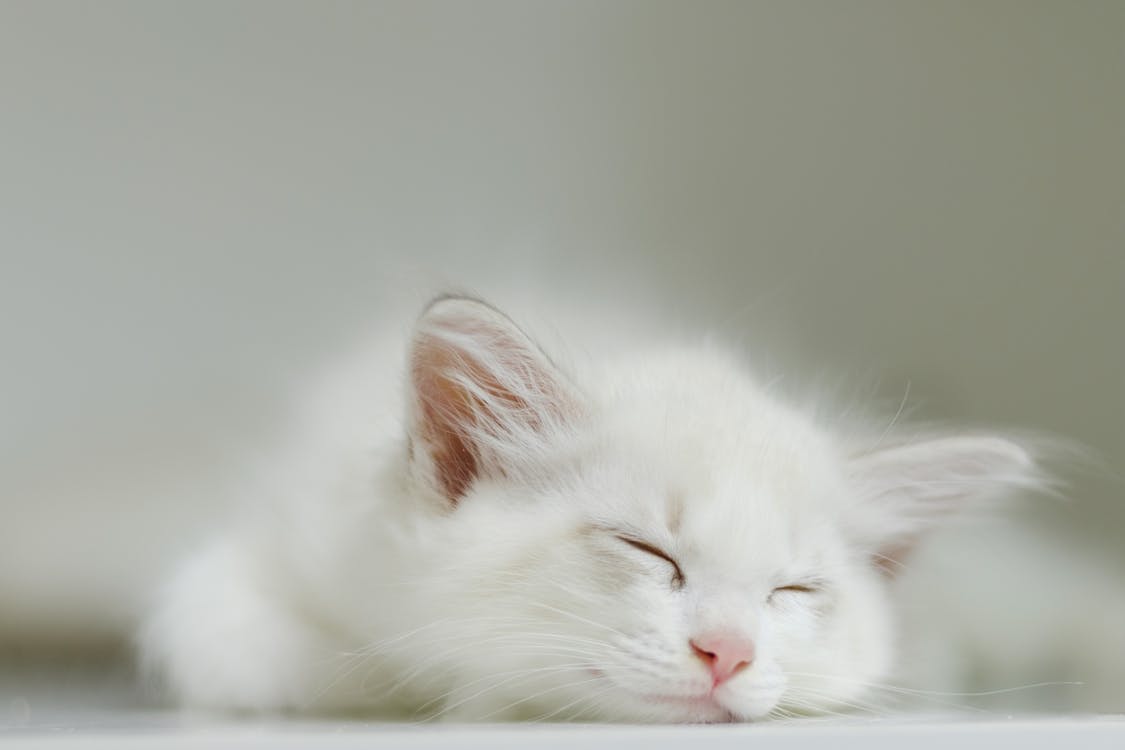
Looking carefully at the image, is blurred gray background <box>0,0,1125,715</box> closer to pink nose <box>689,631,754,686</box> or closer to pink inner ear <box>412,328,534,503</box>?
pink inner ear <box>412,328,534,503</box>

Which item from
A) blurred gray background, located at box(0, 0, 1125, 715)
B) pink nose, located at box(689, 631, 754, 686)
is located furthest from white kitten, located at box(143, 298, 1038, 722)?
blurred gray background, located at box(0, 0, 1125, 715)

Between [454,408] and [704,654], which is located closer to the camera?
[704,654]

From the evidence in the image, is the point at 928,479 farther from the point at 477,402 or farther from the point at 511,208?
the point at 511,208

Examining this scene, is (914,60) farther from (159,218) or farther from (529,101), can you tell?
(159,218)

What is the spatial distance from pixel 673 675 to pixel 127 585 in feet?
2.54

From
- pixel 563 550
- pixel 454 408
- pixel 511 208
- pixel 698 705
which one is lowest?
pixel 698 705

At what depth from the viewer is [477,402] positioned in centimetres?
99

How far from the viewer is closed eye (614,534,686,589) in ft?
2.82

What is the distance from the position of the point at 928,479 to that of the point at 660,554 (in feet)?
1.14

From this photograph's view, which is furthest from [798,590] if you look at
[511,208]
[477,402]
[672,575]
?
[511,208]

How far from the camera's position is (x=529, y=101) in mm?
1436

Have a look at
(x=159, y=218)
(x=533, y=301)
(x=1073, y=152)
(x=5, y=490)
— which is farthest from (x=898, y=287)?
(x=5, y=490)

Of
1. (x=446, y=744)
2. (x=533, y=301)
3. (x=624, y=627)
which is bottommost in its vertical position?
(x=446, y=744)

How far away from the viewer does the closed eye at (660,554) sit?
86 cm
